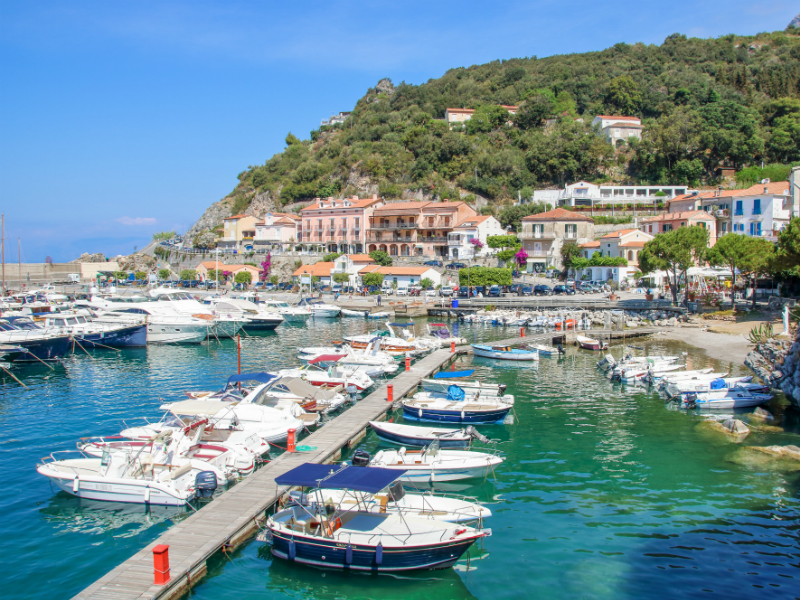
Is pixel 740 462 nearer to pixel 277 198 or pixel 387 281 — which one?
pixel 387 281

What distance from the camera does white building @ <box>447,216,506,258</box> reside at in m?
80.4

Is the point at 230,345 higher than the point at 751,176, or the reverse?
the point at 751,176

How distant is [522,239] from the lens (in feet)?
255

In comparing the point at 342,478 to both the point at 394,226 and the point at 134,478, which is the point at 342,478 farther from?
the point at 394,226

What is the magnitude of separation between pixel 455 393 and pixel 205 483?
12716mm

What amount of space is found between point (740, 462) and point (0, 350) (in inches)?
1587

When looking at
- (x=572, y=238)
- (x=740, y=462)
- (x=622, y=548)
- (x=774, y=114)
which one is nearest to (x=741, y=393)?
(x=740, y=462)

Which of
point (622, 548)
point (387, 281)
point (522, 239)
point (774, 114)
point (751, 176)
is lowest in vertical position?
point (622, 548)

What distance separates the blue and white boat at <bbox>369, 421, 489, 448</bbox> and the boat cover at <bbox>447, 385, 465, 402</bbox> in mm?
4251

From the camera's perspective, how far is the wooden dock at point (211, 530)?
1183 centimetres

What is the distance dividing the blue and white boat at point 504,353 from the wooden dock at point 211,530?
1747cm

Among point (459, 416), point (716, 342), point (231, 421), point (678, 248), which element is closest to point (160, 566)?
point (231, 421)

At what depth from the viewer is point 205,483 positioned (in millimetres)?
→ 16656

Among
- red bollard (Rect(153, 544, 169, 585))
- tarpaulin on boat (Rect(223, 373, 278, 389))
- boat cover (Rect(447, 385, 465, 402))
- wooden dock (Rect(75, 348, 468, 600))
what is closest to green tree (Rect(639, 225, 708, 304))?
boat cover (Rect(447, 385, 465, 402))
